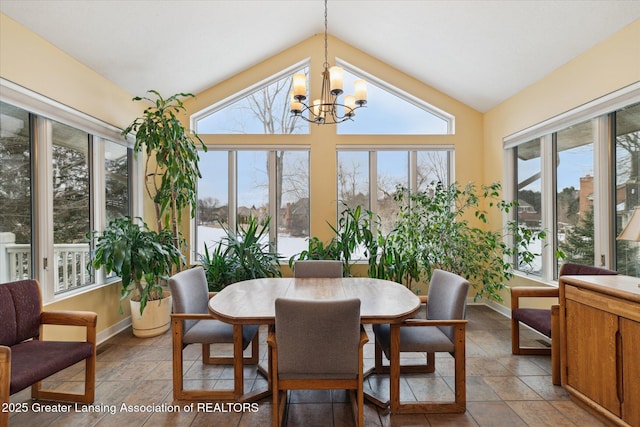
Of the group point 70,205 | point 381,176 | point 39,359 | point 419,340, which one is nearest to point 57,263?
point 70,205

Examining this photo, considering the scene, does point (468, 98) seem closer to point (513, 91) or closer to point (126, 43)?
point (513, 91)

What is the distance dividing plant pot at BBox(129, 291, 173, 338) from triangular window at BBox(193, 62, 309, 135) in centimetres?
239

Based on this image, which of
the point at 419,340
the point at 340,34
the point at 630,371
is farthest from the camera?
the point at 340,34

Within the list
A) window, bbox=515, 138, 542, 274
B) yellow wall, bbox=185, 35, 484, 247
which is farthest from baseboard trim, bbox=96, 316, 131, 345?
window, bbox=515, 138, 542, 274

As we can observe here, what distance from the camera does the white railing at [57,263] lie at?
2543mm

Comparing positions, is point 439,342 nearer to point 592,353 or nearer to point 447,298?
point 447,298

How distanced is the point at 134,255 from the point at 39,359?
1.36 metres

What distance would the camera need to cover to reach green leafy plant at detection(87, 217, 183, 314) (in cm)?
311

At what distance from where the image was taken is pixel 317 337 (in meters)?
1.75

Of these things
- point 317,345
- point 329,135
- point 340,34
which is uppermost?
point 340,34

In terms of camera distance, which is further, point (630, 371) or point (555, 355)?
point (555, 355)

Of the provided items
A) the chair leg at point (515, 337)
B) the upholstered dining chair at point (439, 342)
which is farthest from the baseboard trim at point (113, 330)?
the chair leg at point (515, 337)

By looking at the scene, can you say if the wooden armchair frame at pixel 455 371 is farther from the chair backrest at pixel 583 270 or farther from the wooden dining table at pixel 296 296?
the chair backrest at pixel 583 270

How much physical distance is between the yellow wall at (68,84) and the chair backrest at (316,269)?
82.2 inches
